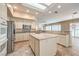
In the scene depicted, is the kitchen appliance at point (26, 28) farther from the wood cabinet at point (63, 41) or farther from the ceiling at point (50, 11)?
the wood cabinet at point (63, 41)

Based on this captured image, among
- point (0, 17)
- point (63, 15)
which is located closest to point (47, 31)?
point (63, 15)

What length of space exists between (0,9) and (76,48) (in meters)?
1.70

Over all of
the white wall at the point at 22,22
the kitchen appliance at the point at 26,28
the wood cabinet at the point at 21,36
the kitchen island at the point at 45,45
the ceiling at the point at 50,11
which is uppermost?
the ceiling at the point at 50,11

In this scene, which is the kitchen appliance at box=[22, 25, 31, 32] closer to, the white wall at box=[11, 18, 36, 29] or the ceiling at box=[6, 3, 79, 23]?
the white wall at box=[11, 18, 36, 29]

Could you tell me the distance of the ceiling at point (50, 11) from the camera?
61.2 inches

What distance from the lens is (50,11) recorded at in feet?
5.73

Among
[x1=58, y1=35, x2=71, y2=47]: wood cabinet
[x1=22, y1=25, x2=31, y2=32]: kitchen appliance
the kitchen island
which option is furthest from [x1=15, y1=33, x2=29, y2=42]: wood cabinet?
[x1=58, y1=35, x2=71, y2=47]: wood cabinet

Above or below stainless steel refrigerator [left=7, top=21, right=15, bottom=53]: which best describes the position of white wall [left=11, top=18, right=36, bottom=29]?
above

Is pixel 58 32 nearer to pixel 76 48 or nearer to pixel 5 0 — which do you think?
pixel 76 48

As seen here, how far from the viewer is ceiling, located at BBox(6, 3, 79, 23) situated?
1554mm

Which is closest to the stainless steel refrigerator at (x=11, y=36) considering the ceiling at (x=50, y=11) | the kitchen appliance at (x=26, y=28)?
the kitchen appliance at (x=26, y=28)

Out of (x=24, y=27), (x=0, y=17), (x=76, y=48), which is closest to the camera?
(x=0, y=17)

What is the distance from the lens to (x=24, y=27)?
1881 millimetres

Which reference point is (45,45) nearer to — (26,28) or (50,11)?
(26,28)
